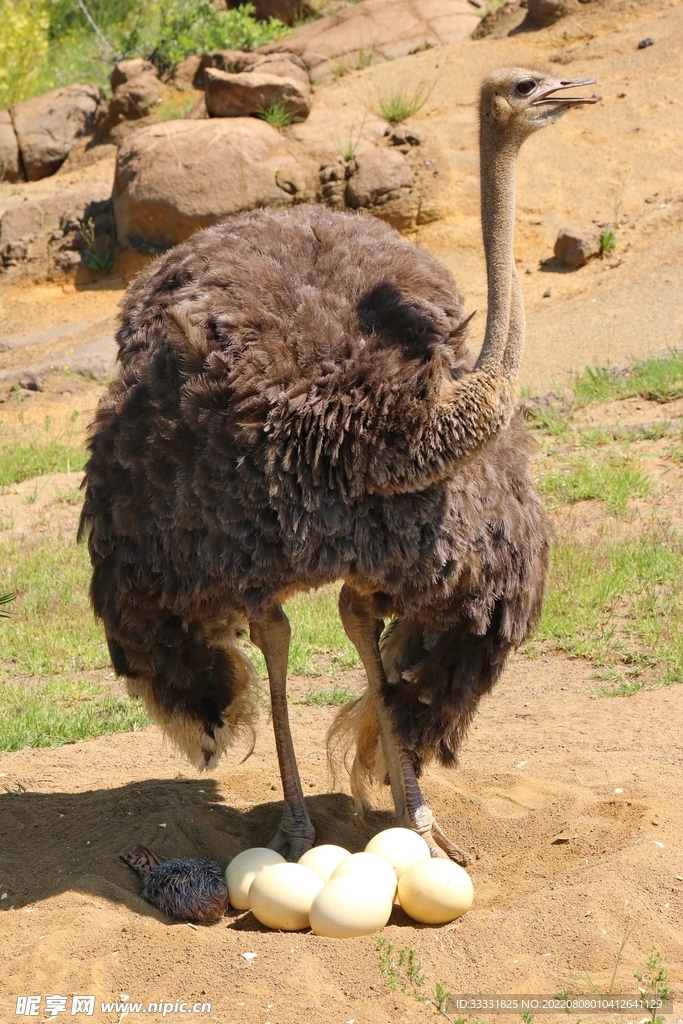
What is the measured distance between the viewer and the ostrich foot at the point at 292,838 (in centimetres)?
473

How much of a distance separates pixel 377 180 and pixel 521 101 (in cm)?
941

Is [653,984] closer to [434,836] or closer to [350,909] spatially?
[350,909]

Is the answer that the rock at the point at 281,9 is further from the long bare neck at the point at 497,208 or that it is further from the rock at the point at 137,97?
the long bare neck at the point at 497,208

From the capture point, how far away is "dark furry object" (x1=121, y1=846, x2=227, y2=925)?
4.25m

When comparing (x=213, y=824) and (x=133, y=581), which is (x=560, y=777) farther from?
(x=133, y=581)

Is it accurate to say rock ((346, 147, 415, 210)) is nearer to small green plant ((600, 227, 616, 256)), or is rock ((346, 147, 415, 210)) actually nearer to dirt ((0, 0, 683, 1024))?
small green plant ((600, 227, 616, 256))

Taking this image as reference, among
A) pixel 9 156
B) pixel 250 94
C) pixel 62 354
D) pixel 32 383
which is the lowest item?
pixel 62 354

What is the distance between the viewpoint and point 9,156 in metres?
16.7

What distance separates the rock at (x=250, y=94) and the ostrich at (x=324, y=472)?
32.0ft

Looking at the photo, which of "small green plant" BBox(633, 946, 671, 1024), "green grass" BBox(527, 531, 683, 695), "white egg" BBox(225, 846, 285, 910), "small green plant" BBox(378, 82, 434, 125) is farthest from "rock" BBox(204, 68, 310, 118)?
"small green plant" BBox(633, 946, 671, 1024)

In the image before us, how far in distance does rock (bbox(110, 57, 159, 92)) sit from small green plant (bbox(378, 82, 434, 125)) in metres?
3.47

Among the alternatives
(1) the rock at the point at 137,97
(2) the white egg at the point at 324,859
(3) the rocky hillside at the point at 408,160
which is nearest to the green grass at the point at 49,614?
(2) the white egg at the point at 324,859

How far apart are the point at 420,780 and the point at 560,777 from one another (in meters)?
0.58

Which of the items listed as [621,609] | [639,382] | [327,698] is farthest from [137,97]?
[327,698]
